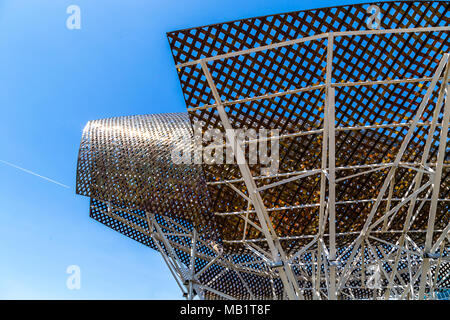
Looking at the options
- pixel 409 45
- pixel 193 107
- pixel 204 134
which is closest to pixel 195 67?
pixel 193 107

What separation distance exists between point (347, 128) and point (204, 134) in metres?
4.00

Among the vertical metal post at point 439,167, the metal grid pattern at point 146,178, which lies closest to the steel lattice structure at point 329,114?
the vertical metal post at point 439,167

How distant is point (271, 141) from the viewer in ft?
35.4

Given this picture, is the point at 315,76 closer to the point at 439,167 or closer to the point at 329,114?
the point at 329,114

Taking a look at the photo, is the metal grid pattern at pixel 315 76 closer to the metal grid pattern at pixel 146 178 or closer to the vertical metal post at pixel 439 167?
the vertical metal post at pixel 439 167

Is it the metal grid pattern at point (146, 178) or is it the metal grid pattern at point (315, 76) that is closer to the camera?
the metal grid pattern at point (315, 76)

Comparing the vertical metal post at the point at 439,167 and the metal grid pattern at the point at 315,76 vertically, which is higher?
the metal grid pattern at the point at 315,76

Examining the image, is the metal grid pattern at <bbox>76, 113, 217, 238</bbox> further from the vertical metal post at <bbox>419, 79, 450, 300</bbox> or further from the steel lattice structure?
the vertical metal post at <bbox>419, 79, 450, 300</bbox>

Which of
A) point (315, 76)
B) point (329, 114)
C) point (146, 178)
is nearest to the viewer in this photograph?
point (329, 114)

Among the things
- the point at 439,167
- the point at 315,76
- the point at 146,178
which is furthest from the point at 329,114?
the point at 146,178

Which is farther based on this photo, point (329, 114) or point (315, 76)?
point (315, 76)

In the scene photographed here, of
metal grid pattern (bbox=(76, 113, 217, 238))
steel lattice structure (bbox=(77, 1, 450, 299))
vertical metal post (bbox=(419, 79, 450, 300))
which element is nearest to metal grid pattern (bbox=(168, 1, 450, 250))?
steel lattice structure (bbox=(77, 1, 450, 299))

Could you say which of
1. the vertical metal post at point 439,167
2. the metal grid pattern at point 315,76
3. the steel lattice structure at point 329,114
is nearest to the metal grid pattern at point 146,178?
the steel lattice structure at point 329,114
